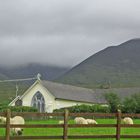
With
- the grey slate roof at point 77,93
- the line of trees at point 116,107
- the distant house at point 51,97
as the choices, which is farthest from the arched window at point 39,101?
the line of trees at point 116,107

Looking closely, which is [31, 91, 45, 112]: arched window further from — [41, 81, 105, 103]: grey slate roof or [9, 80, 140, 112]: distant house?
[41, 81, 105, 103]: grey slate roof

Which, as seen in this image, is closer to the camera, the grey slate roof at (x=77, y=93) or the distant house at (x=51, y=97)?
the distant house at (x=51, y=97)

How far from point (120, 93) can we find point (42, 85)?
59.5 ft

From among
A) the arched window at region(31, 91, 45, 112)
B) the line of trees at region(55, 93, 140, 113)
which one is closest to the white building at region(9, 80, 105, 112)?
the arched window at region(31, 91, 45, 112)

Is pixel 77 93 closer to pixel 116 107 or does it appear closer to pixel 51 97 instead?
pixel 51 97

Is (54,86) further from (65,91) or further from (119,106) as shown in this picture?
(119,106)

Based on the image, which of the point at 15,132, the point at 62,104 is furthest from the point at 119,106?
the point at 15,132

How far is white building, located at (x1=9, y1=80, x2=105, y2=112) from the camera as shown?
290 ft

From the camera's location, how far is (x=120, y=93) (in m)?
99.9

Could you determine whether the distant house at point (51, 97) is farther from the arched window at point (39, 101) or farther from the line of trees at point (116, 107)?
the line of trees at point (116, 107)

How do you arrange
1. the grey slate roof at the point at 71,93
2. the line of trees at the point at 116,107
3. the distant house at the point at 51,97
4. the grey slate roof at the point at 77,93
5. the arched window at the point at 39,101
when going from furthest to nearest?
the grey slate roof at the point at 77,93 < the arched window at the point at 39,101 < the grey slate roof at the point at 71,93 < the distant house at the point at 51,97 < the line of trees at the point at 116,107

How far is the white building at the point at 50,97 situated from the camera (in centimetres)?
8831

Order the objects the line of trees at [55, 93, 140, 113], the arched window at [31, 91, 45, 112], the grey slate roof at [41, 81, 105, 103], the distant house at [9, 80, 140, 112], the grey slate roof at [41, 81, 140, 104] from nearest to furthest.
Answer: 1. the line of trees at [55, 93, 140, 113]
2. the distant house at [9, 80, 140, 112]
3. the grey slate roof at [41, 81, 105, 103]
4. the arched window at [31, 91, 45, 112]
5. the grey slate roof at [41, 81, 140, 104]

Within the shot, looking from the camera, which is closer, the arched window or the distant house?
the distant house
